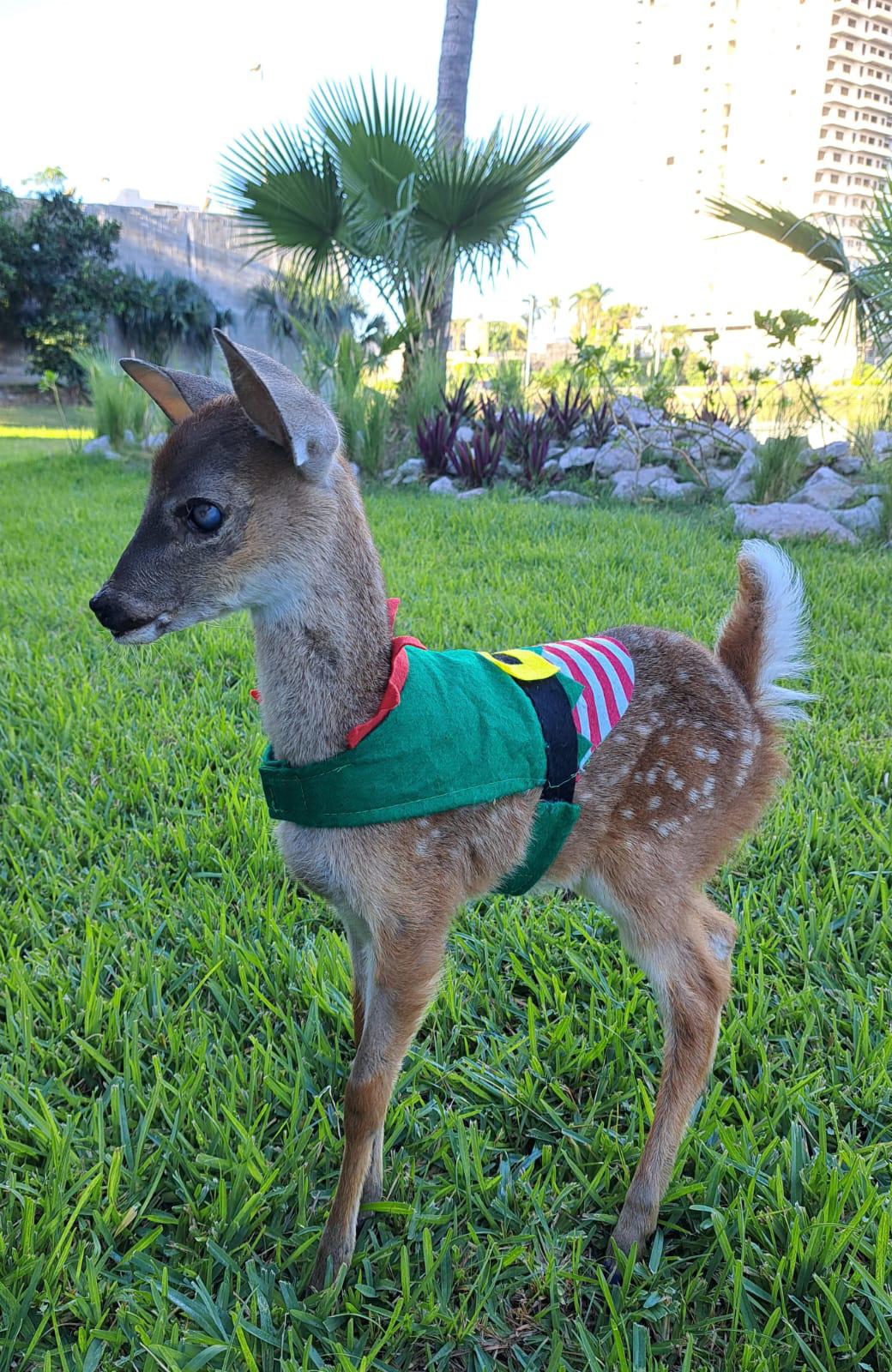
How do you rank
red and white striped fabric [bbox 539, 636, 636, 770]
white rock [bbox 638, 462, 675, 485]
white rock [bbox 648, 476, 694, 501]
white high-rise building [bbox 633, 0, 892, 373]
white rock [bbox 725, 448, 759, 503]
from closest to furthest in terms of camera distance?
1. red and white striped fabric [bbox 539, 636, 636, 770]
2. white rock [bbox 725, 448, 759, 503]
3. white rock [bbox 648, 476, 694, 501]
4. white rock [bbox 638, 462, 675, 485]
5. white high-rise building [bbox 633, 0, 892, 373]

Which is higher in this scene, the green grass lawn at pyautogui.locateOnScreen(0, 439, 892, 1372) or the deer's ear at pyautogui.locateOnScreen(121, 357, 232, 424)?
the deer's ear at pyautogui.locateOnScreen(121, 357, 232, 424)

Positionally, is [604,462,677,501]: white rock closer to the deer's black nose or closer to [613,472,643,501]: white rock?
[613,472,643,501]: white rock

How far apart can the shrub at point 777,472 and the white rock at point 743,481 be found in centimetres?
11

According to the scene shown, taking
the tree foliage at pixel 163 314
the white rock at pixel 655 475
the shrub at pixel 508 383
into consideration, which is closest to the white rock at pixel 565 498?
the white rock at pixel 655 475

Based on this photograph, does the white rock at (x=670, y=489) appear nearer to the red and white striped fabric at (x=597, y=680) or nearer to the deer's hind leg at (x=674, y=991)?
the red and white striped fabric at (x=597, y=680)

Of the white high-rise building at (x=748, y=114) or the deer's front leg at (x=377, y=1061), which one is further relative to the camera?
the white high-rise building at (x=748, y=114)

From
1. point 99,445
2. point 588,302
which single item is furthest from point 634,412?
point 588,302

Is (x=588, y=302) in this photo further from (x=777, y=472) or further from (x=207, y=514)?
(x=207, y=514)

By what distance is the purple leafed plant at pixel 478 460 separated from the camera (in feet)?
26.5

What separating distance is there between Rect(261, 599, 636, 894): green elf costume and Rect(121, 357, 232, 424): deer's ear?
0.54 meters

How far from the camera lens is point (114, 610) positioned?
1.43 m

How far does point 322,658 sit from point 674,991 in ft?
3.00

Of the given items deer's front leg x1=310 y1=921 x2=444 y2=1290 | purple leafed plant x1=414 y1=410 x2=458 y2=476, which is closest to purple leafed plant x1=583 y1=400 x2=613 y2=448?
purple leafed plant x1=414 y1=410 x2=458 y2=476

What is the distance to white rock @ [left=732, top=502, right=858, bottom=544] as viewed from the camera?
610 centimetres
